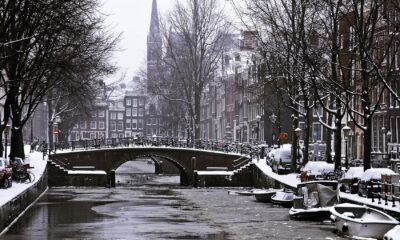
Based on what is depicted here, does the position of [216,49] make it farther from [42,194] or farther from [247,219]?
[247,219]

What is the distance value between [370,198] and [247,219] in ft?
19.0

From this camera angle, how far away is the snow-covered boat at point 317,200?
122ft

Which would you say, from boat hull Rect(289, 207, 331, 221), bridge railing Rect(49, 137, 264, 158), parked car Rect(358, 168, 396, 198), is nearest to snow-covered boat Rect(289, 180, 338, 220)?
boat hull Rect(289, 207, 331, 221)

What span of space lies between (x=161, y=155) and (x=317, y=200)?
140 feet

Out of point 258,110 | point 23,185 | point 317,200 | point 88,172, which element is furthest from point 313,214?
point 258,110

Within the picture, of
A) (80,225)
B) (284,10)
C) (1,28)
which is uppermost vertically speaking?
(284,10)

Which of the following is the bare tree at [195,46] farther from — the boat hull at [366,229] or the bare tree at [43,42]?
the boat hull at [366,229]

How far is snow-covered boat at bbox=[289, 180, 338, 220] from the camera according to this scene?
37.1 m

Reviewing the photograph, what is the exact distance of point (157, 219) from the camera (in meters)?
39.5

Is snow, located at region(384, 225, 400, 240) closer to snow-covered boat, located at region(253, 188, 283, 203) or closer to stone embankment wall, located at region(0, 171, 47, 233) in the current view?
stone embankment wall, located at region(0, 171, 47, 233)

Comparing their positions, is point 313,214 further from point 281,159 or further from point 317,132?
point 317,132

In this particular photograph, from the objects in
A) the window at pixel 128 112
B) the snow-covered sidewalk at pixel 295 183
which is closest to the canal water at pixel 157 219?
the snow-covered sidewalk at pixel 295 183

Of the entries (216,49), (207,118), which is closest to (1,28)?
(216,49)

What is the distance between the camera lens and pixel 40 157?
236ft
